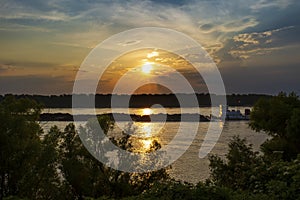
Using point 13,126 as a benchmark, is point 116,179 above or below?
below

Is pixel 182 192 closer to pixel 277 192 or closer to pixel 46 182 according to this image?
pixel 277 192

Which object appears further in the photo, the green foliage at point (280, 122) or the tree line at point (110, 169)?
the green foliage at point (280, 122)

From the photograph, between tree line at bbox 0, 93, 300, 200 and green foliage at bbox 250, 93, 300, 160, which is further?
green foliage at bbox 250, 93, 300, 160

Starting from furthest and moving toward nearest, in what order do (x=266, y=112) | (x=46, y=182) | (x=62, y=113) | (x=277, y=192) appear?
(x=62, y=113) < (x=266, y=112) < (x=46, y=182) < (x=277, y=192)

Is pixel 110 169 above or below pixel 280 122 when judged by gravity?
below

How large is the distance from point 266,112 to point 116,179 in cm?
1290

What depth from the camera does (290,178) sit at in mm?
12141

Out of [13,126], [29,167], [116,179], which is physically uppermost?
[13,126]

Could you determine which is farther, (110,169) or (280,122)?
(280,122)

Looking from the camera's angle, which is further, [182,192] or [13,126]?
[13,126]

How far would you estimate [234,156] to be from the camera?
25016 mm

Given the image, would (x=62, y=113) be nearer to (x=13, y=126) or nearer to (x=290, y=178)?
(x=13, y=126)

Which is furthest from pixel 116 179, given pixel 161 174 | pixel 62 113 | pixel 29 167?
pixel 62 113

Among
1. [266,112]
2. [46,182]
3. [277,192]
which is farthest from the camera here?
[266,112]
